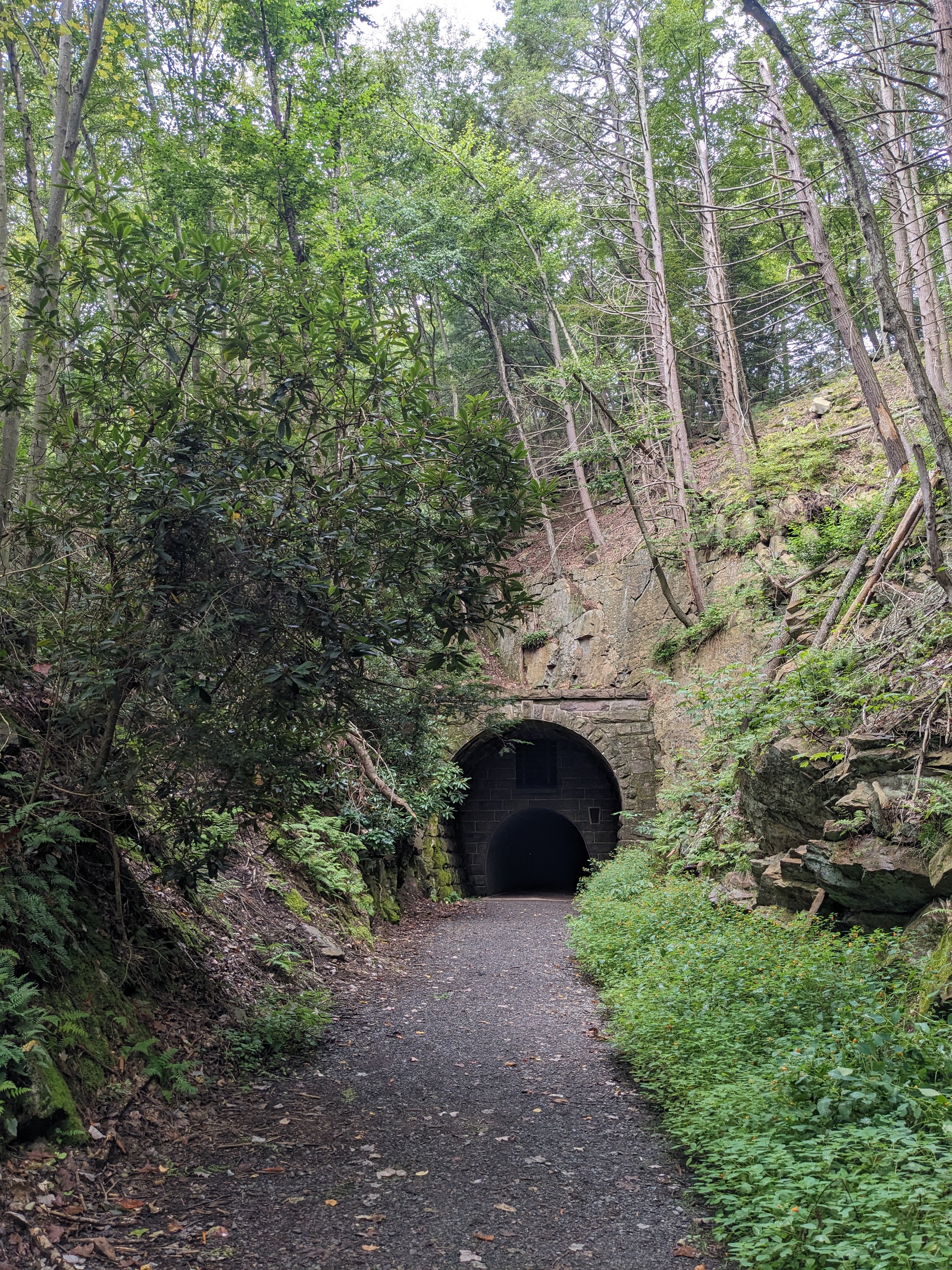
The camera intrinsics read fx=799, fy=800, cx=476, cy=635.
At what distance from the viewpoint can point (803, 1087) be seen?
127 inches

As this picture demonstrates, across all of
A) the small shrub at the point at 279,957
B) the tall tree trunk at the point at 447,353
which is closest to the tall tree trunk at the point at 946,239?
the tall tree trunk at the point at 447,353

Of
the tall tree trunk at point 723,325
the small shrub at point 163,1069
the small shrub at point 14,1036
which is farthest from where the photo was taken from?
the tall tree trunk at point 723,325

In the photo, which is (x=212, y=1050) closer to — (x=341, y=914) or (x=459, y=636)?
(x=459, y=636)

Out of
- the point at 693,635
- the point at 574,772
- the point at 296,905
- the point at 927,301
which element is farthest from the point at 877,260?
the point at 574,772

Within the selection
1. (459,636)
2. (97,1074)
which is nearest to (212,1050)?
(97,1074)

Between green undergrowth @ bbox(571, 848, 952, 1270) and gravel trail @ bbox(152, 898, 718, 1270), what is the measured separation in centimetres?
26

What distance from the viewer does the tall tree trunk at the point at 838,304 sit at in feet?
24.8

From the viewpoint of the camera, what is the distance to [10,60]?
259 inches

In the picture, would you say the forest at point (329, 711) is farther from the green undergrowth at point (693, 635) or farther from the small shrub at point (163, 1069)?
the green undergrowth at point (693, 635)

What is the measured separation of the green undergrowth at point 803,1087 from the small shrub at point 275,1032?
1997mm

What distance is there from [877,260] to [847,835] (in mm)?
3709

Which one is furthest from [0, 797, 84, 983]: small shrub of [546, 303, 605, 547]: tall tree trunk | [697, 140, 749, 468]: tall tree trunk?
[546, 303, 605, 547]: tall tree trunk

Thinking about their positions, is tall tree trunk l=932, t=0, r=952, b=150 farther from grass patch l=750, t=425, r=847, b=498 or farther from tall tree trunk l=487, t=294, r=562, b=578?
tall tree trunk l=487, t=294, r=562, b=578

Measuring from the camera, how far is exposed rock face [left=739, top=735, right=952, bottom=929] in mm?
4594
